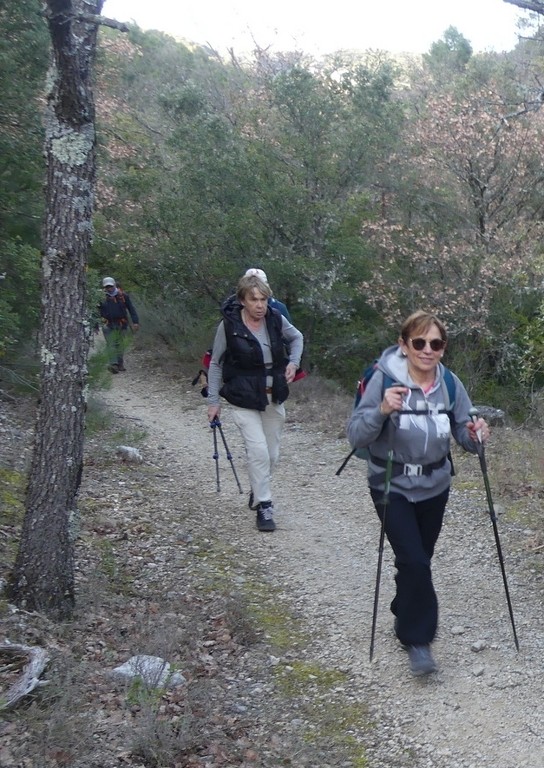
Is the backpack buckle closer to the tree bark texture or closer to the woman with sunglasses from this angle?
the woman with sunglasses

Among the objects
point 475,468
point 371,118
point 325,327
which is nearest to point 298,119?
point 371,118

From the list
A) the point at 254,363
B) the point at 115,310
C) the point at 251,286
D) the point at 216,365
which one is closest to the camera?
the point at 251,286

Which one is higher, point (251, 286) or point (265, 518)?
point (251, 286)

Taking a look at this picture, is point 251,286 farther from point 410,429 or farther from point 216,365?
point 410,429

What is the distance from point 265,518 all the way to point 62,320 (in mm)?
3277

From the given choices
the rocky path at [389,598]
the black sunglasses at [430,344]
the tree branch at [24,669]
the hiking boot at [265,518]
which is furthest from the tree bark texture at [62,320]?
the hiking boot at [265,518]

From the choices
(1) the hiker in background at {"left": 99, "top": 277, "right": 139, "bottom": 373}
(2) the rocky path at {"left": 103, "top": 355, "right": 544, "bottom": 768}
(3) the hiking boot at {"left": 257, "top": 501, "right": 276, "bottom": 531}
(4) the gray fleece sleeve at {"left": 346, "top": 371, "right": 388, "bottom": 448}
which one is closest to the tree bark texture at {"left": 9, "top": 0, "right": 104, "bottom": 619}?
(4) the gray fleece sleeve at {"left": 346, "top": 371, "right": 388, "bottom": 448}

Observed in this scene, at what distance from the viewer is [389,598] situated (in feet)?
18.5

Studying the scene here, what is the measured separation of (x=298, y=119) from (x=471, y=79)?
37.2ft

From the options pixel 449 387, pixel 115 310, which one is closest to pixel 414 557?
pixel 449 387

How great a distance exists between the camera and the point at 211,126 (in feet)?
49.7

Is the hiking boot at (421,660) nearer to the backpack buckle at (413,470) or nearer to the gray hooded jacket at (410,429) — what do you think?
the gray hooded jacket at (410,429)

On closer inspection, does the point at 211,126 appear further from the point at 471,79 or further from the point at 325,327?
the point at 471,79

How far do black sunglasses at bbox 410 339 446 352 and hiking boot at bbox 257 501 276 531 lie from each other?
3177 millimetres
